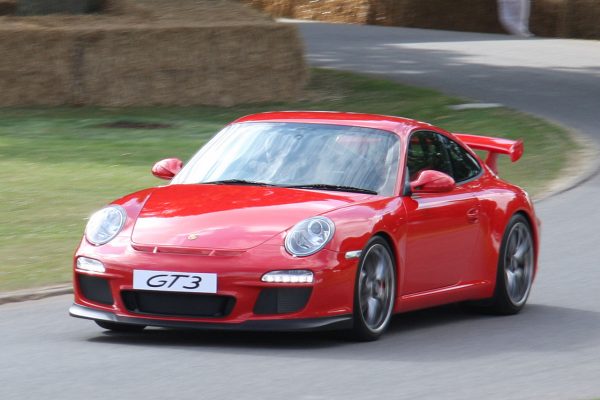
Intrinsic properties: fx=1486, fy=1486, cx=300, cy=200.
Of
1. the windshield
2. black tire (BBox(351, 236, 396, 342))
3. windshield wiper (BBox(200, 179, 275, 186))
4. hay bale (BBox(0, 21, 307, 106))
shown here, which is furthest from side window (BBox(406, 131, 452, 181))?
hay bale (BBox(0, 21, 307, 106))

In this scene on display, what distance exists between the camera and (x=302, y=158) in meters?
8.74

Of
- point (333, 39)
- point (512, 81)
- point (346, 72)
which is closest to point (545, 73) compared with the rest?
point (512, 81)

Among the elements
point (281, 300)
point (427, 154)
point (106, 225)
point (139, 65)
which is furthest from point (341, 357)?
point (139, 65)

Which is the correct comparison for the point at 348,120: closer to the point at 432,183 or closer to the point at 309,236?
the point at 432,183

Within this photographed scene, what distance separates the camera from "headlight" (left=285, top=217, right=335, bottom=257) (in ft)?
25.3

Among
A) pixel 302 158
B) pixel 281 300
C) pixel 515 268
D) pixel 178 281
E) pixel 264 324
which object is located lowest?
pixel 515 268

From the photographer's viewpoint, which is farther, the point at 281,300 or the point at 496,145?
the point at 496,145

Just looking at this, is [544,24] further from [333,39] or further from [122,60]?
[122,60]

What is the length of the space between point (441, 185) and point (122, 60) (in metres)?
15.3

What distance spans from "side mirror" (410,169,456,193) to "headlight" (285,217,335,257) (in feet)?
2.93

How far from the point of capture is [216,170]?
890 centimetres

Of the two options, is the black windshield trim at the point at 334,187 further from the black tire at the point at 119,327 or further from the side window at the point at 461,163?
the black tire at the point at 119,327

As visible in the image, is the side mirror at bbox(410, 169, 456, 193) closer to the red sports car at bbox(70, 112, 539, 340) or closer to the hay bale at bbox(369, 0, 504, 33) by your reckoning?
the red sports car at bbox(70, 112, 539, 340)

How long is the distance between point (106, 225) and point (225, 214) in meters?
0.66
